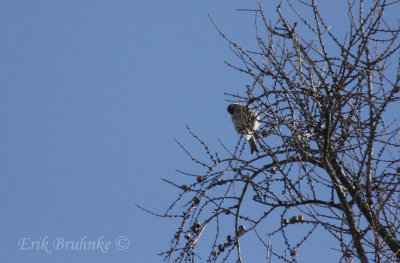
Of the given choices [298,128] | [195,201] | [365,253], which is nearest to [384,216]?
[365,253]

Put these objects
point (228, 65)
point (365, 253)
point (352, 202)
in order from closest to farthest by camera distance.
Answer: point (365, 253)
point (352, 202)
point (228, 65)

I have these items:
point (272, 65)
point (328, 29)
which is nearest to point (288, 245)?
point (272, 65)

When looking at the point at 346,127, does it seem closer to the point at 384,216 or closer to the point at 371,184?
the point at 371,184

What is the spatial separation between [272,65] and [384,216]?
1.13 metres

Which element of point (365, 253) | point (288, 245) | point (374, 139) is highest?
point (374, 139)

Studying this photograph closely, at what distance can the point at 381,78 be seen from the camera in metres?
4.43

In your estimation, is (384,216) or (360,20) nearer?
(384,216)

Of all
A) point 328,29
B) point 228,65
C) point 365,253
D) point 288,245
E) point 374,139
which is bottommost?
point 365,253

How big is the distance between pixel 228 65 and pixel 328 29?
27.4 inches

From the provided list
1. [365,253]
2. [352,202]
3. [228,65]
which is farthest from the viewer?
[228,65]

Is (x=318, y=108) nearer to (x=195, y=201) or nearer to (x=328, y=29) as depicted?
(x=328, y=29)

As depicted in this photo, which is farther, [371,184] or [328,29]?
[328,29]

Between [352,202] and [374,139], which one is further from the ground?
[374,139]

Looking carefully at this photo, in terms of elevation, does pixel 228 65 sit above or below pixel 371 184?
above
